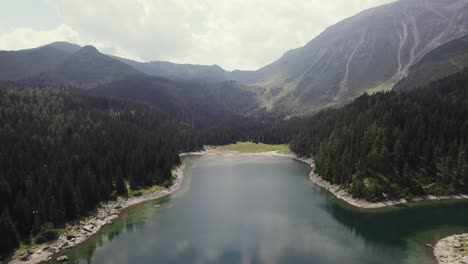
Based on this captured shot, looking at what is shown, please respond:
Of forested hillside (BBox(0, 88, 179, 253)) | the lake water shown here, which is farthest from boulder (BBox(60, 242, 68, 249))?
forested hillside (BBox(0, 88, 179, 253))

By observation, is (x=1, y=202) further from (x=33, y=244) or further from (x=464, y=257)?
(x=464, y=257)

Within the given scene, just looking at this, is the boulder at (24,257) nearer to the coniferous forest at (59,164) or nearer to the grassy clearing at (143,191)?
the coniferous forest at (59,164)

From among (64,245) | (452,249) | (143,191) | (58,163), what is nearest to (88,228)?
(64,245)

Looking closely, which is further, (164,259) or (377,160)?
(377,160)

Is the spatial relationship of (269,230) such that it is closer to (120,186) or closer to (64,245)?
(64,245)

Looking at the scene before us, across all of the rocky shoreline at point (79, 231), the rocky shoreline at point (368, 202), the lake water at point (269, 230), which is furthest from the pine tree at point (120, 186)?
the rocky shoreline at point (368, 202)

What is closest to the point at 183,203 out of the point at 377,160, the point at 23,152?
the point at 23,152

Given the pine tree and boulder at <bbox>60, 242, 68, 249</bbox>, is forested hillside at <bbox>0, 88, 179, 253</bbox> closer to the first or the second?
the pine tree
